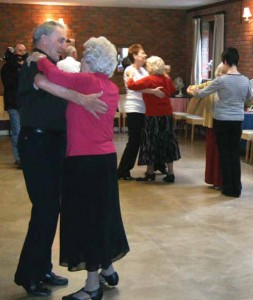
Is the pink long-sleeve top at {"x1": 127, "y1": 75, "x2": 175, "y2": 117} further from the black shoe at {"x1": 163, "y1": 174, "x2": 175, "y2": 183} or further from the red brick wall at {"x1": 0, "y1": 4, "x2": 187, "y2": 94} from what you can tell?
the red brick wall at {"x1": 0, "y1": 4, "x2": 187, "y2": 94}

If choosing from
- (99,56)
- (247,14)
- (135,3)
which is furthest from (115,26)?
(99,56)

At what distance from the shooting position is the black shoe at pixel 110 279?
293 centimetres

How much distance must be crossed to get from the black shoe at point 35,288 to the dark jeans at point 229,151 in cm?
268

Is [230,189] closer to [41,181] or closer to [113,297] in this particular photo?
[113,297]

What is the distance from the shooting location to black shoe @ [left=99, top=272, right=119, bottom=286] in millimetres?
2928

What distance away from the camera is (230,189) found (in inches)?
199

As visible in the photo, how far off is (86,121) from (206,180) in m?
3.15

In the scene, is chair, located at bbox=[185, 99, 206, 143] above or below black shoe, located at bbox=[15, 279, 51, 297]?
above

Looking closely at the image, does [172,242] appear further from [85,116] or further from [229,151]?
[85,116]

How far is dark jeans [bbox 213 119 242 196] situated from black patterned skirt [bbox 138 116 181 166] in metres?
0.70

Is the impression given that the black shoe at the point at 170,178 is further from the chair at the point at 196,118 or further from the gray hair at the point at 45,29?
the gray hair at the point at 45,29

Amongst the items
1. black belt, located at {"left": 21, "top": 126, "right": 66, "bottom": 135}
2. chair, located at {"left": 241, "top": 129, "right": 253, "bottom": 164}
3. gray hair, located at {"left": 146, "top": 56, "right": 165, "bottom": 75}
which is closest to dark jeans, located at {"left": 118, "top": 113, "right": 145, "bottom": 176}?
gray hair, located at {"left": 146, "top": 56, "right": 165, "bottom": 75}

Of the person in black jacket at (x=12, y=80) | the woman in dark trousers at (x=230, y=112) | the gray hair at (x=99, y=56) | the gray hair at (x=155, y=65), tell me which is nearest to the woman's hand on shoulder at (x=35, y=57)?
the gray hair at (x=99, y=56)

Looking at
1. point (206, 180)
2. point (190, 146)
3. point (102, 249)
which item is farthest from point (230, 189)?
point (190, 146)
